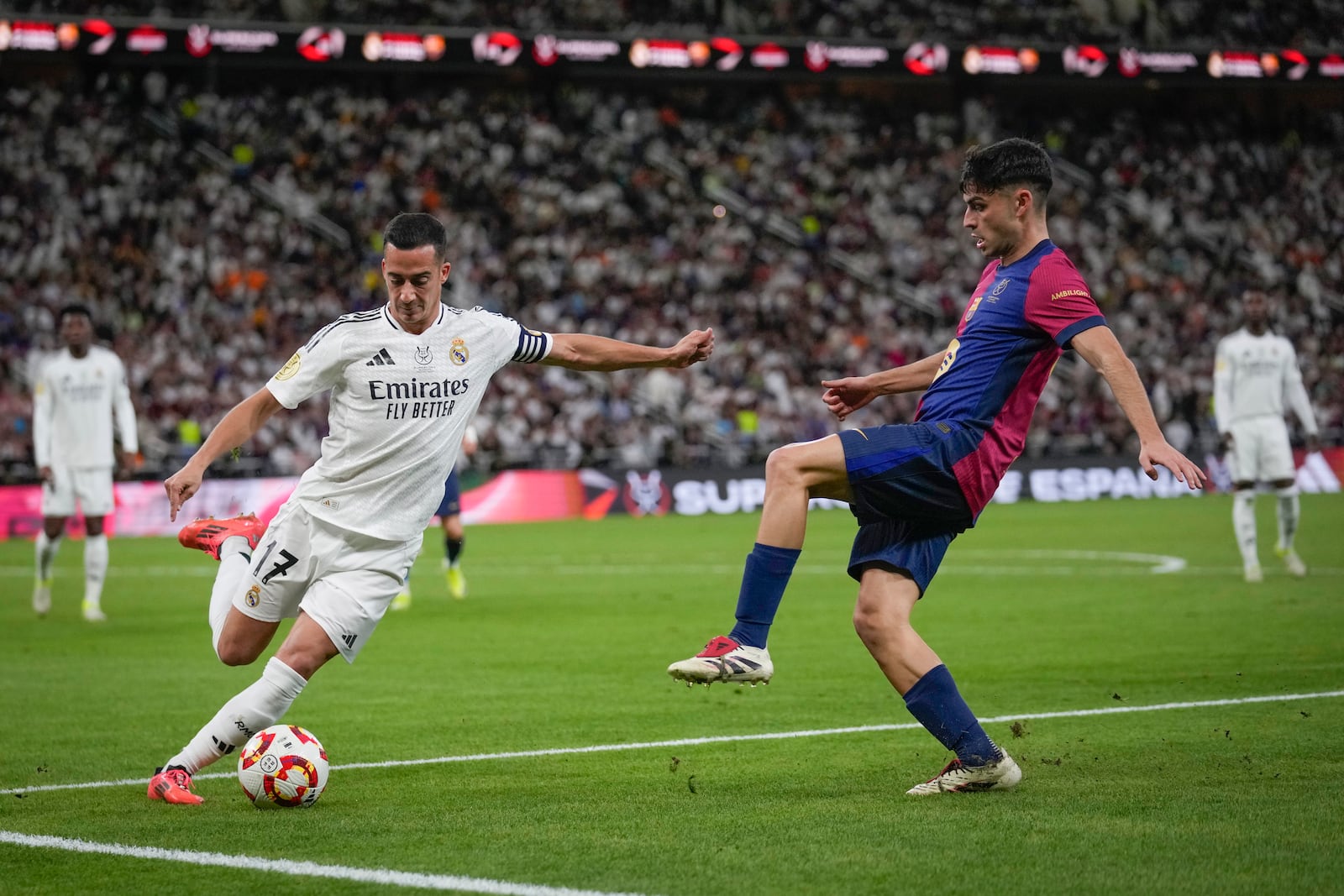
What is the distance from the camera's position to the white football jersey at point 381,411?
20.5 ft

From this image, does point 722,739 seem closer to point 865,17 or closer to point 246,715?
point 246,715

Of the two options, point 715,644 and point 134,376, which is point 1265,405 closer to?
point 715,644

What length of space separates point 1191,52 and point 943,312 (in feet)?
35.9

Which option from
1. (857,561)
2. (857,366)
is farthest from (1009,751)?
(857,366)

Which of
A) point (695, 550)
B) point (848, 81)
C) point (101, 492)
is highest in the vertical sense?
point (848, 81)

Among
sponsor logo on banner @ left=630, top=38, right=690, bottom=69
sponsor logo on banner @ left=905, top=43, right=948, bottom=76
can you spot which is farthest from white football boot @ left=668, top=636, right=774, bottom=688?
sponsor logo on banner @ left=905, top=43, right=948, bottom=76

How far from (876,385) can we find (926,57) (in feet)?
112

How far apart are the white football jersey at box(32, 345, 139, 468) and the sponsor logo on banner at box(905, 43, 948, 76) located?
2837 cm

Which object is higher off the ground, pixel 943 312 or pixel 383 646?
pixel 943 312

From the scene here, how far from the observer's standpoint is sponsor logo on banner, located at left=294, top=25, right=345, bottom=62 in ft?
115

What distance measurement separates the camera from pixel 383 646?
12.1 m

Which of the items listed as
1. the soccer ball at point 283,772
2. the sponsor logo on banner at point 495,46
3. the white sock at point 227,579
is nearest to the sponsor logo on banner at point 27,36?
the sponsor logo on banner at point 495,46

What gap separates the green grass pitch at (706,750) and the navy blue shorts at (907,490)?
3.15ft

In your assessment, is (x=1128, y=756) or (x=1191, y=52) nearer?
(x=1128, y=756)
